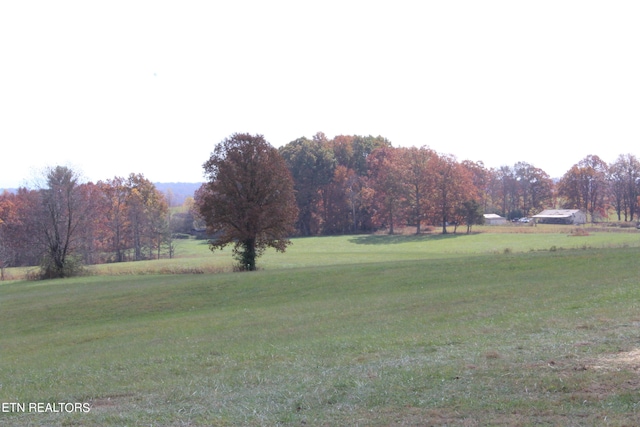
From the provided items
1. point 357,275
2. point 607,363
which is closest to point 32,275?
point 357,275

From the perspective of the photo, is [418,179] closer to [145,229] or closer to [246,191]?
[145,229]

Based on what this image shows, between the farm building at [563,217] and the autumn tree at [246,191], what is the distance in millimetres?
72164

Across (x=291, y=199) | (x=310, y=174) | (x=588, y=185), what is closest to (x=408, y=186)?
(x=310, y=174)

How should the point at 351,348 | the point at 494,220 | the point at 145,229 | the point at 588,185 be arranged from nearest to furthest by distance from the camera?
the point at 351,348 < the point at 145,229 < the point at 588,185 < the point at 494,220

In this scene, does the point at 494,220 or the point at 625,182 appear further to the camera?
the point at 494,220

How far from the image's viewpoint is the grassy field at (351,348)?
8.00m

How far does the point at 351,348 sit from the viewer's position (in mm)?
13039

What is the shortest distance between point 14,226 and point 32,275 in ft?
68.9

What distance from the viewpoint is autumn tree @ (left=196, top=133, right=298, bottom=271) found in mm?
41281

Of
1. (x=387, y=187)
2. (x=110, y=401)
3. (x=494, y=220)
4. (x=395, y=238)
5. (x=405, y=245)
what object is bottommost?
(x=405, y=245)

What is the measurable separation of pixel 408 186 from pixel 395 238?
9.24 metres

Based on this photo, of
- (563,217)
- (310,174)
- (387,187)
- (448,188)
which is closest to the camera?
(448,188)

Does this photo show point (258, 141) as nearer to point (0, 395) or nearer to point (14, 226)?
point (0, 395)

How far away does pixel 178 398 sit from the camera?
30.7 feet
